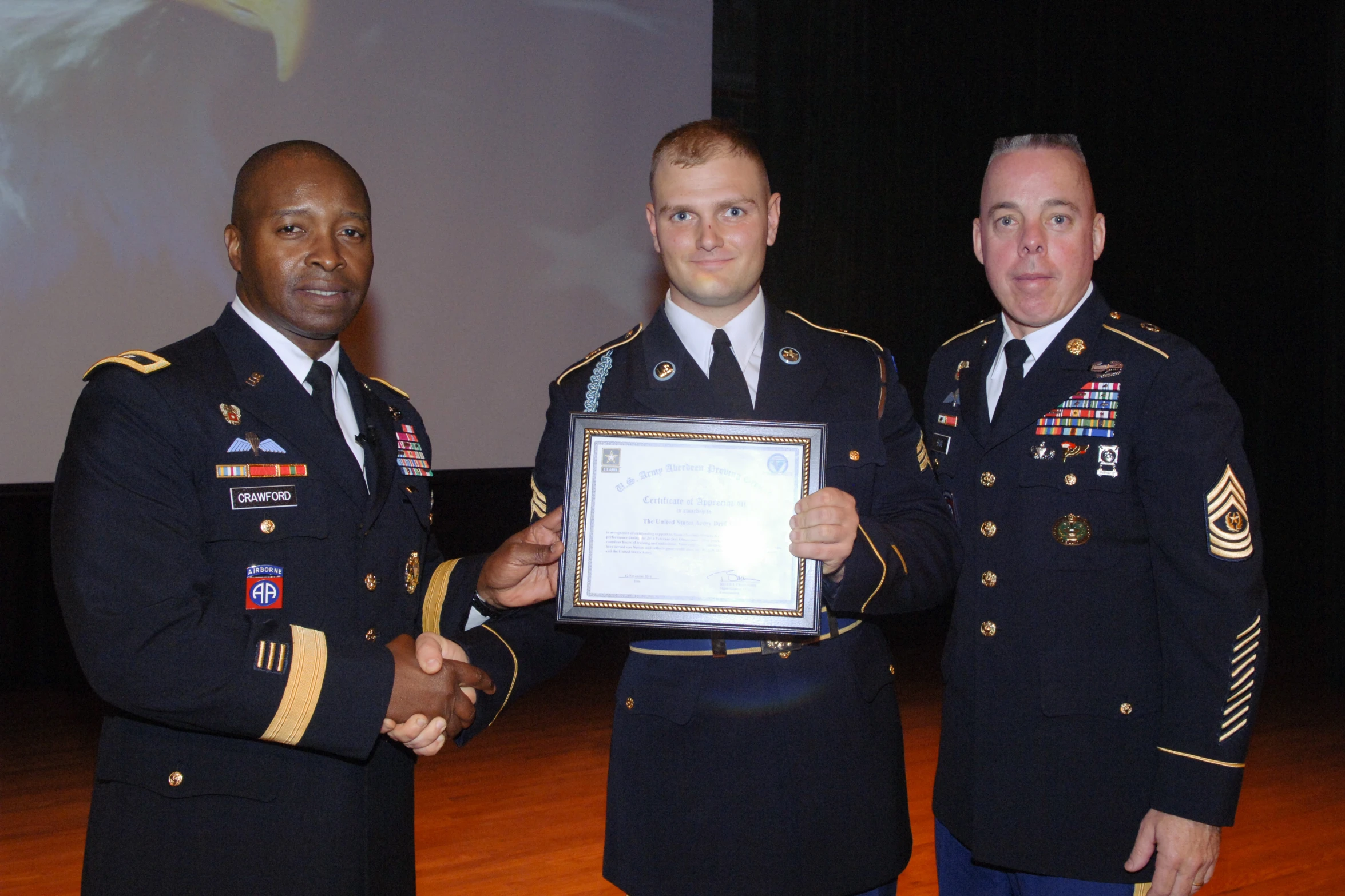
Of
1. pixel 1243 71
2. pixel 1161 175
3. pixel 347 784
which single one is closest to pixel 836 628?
pixel 347 784

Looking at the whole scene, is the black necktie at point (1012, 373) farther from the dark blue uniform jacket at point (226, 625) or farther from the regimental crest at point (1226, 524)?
the dark blue uniform jacket at point (226, 625)

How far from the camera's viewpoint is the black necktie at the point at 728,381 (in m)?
1.80

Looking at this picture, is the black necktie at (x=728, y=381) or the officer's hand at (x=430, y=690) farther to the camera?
the black necktie at (x=728, y=381)

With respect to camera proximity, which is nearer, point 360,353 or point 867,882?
point 867,882

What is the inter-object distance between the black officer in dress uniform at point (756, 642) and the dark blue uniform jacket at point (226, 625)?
15.9 inches

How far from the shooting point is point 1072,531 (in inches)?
71.5

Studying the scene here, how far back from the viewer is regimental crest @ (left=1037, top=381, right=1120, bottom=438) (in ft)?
5.98

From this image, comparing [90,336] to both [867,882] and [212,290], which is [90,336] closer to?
[212,290]

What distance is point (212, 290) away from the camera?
4.44 m

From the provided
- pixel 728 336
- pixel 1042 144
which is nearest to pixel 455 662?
pixel 728 336

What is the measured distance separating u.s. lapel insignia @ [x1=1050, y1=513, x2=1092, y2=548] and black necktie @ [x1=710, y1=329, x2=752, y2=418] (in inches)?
22.4

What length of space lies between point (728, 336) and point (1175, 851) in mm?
1109

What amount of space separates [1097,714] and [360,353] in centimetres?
367

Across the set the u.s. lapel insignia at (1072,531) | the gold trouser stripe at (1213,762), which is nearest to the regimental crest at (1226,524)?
the u.s. lapel insignia at (1072,531)
